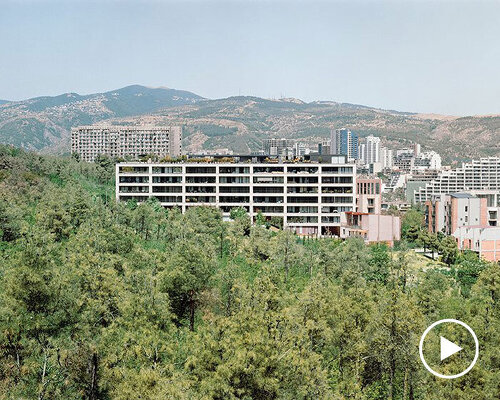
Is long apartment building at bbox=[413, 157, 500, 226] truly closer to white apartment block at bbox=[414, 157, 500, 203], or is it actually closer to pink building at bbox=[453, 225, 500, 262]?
white apartment block at bbox=[414, 157, 500, 203]

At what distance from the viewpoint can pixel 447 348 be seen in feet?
50.7

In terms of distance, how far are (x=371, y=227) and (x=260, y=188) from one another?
935 centimetres

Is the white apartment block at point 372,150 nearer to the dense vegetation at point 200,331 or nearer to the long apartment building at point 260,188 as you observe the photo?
the long apartment building at point 260,188

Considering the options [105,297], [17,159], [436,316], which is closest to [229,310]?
[105,297]

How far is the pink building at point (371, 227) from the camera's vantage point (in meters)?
45.1

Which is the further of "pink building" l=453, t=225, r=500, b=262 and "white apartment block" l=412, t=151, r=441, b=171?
"white apartment block" l=412, t=151, r=441, b=171

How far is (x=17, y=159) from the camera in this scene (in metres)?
49.2

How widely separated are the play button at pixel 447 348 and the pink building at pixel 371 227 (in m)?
28.7

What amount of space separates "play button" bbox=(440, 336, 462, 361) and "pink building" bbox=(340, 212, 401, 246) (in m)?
28.7

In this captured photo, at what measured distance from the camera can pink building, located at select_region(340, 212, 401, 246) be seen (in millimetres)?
45094

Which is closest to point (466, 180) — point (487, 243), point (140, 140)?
point (487, 243)

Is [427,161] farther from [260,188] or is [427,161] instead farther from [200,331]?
[200,331]

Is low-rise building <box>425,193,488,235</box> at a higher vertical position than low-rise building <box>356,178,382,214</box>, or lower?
lower

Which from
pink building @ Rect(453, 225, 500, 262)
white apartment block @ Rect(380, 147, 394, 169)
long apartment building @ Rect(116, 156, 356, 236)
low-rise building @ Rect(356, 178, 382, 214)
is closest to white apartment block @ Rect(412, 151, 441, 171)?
white apartment block @ Rect(380, 147, 394, 169)
